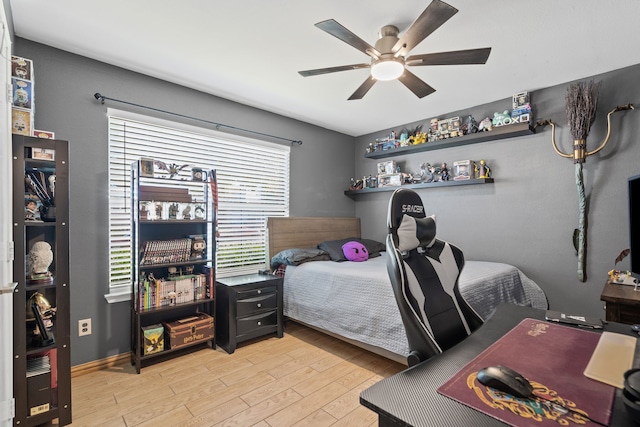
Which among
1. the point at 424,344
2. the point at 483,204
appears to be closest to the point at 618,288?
the point at 483,204

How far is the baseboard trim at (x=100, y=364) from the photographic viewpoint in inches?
94.2

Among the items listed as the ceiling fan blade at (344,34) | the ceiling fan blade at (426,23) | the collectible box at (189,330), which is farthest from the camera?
the collectible box at (189,330)

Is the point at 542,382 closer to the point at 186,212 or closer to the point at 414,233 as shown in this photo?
the point at 414,233

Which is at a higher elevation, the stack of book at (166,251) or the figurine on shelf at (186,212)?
the figurine on shelf at (186,212)

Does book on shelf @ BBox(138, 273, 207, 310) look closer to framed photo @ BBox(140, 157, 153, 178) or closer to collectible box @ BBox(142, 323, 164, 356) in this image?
collectible box @ BBox(142, 323, 164, 356)

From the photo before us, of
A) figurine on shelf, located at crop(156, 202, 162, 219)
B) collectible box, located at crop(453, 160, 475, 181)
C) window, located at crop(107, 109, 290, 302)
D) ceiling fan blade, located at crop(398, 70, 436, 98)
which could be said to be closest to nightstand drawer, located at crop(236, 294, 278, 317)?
window, located at crop(107, 109, 290, 302)

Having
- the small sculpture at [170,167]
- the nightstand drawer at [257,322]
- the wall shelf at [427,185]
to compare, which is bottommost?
the nightstand drawer at [257,322]

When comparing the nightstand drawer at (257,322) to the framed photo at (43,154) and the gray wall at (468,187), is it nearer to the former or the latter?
the gray wall at (468,187)

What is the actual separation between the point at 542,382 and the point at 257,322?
254cm

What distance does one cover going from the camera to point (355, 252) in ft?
11.6

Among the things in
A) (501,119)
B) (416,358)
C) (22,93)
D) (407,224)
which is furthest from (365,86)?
(22,93)

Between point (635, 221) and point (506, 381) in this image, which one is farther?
point (635, 221)

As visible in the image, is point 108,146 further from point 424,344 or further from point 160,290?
point 424,344

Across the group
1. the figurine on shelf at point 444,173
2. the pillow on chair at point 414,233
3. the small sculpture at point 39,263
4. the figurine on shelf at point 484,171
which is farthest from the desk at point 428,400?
the figurine on shelf at point 444,173
